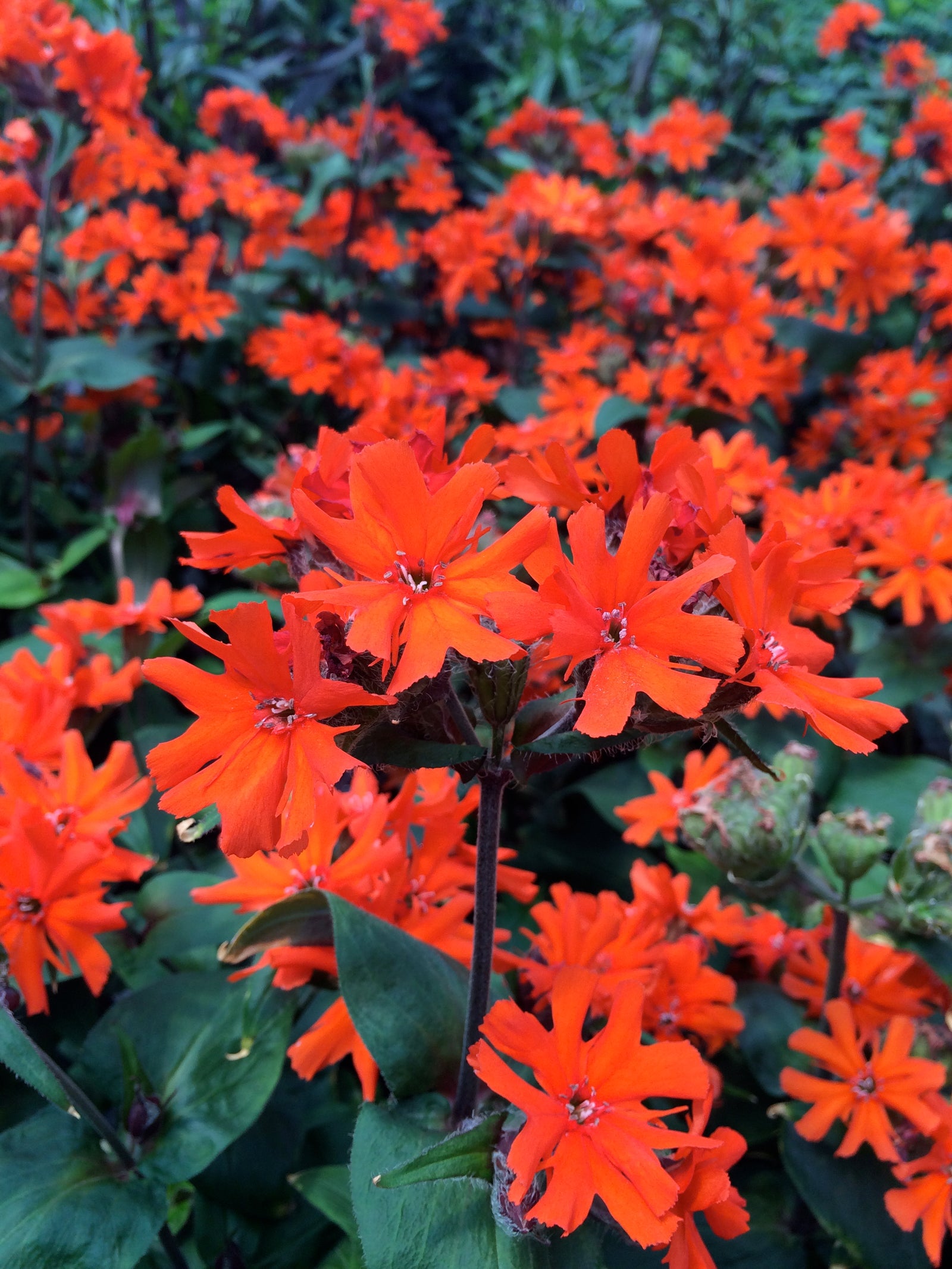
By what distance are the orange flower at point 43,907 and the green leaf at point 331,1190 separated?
239mm

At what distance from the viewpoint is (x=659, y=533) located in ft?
1.48

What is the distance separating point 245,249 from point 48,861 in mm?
1628

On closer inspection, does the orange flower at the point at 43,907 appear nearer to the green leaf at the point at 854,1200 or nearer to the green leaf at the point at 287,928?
the green leaf at the point at 287,928

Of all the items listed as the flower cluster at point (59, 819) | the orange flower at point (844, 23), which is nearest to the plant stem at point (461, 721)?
the flower cluster at point (59, 819)

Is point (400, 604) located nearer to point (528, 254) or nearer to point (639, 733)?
point (639, 733)

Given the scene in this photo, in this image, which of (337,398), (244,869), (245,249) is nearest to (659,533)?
(244,869)

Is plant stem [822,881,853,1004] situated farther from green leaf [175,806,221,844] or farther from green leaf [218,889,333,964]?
green leaf [175,806,221,844]

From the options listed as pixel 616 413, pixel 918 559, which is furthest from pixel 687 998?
pixel 616 413

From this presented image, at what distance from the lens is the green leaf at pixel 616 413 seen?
1.48 m

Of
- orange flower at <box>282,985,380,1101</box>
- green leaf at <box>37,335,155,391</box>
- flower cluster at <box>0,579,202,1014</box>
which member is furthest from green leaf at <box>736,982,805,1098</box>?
green leaf at <box>37,335,155,391</box>

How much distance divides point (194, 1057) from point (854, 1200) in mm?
598

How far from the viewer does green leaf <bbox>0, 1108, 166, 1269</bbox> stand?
1.97ft

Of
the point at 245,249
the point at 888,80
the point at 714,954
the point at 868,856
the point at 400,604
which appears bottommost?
the point at 714,954

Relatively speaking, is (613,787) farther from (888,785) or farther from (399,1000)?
(399,1000)
